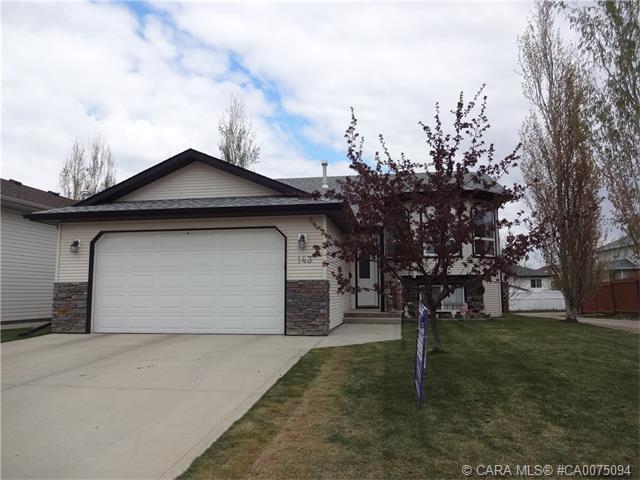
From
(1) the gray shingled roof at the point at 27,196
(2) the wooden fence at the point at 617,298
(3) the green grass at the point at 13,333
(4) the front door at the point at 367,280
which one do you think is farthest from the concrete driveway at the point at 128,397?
(2) the wooden fence at the point at 617,298

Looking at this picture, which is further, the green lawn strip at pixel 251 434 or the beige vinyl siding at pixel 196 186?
the beige vinyl siding at pixel 196 186

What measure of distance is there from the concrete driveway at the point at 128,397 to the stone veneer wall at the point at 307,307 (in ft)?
1.41

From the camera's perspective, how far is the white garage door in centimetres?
1116

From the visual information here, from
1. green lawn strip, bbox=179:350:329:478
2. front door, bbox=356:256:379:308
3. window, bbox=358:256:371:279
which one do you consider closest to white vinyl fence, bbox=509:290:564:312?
front door, bbox=356:256:379:308

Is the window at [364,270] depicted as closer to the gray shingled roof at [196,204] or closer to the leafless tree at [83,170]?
the gray shingled roof at [196,204]

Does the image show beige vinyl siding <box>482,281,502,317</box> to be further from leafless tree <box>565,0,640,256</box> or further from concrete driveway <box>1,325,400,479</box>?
leafless tree <box>565,0,640,256</box>

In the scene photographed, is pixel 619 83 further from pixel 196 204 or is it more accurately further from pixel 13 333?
pixel 13 333

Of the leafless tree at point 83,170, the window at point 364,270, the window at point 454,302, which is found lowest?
the window at point 454,302

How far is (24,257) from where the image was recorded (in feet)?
49.4

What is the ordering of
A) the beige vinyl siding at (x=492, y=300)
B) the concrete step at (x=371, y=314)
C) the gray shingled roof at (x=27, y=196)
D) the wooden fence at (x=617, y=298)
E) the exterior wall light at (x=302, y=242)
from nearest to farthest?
the exterior wall light at (x=302, y=242) < the concrete step at (x=371, y=314) < the gray shingled roof at (x=27, y=196) < the beige vinyl siding at (x=492, y=300) < the wooden fence at (x=617, y=298)

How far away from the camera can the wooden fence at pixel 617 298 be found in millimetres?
19578

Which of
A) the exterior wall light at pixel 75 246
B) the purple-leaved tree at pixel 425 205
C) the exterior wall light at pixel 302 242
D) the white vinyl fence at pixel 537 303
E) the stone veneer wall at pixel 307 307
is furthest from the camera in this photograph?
the white vinyl fence at pixel 537 303

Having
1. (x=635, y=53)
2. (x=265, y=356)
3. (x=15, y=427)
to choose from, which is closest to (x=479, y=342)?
(x=265, y=356)

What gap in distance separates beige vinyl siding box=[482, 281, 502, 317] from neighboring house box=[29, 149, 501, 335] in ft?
18.3
